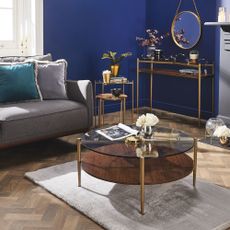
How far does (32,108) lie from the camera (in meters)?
3.62

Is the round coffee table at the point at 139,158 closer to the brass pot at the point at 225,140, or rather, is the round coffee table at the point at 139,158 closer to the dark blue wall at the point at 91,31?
the brass pot at the point at 225,140

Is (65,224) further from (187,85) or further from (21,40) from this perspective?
(187,85)

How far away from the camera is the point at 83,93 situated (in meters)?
4.04

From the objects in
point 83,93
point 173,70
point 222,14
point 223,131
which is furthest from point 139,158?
point 173,70

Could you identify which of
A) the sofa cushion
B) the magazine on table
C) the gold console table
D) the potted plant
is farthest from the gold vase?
the magazine on table

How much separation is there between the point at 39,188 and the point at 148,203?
83 centimetres

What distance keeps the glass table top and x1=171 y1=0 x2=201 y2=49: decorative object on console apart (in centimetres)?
235

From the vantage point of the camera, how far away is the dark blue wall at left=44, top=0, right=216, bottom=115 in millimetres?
4957

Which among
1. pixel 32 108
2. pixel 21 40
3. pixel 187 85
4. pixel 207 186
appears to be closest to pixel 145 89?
pixel 187 85

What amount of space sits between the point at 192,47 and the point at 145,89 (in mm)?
1053

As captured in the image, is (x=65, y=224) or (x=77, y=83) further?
(x=77, y=83)

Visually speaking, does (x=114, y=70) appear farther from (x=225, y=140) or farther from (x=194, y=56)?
(x=225, y=140)

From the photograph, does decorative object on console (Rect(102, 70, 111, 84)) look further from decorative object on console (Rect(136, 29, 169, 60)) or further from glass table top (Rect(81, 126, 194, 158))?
glass table top (Rect(81, 126, 194, 158))

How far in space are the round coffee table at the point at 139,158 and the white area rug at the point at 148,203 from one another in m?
0.10
